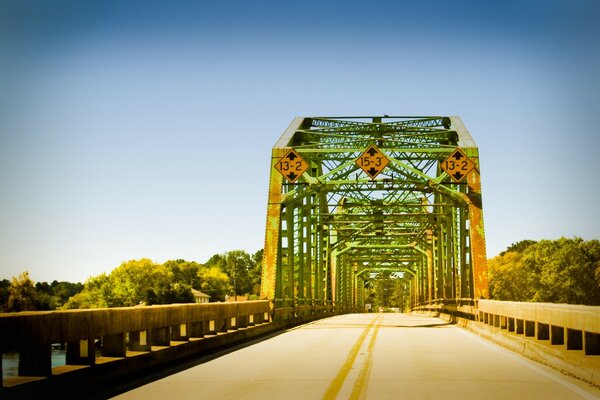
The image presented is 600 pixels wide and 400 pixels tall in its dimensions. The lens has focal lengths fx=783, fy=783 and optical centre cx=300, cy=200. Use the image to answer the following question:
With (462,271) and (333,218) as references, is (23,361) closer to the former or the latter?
(462,271)

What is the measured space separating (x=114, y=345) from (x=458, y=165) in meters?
19.7

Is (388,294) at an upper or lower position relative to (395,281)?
lower

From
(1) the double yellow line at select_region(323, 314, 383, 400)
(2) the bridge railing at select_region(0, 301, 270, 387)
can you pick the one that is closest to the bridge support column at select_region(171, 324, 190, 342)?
(2) the bridge railing at select_region(0, 301, 270, 387)

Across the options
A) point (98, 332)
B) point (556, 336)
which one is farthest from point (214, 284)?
point (98, 332)

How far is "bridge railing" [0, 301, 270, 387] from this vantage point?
26.1 ft

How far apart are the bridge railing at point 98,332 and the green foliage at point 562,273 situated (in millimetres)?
87963

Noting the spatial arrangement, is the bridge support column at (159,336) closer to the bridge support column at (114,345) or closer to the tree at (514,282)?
the bridge support column at (114,345)

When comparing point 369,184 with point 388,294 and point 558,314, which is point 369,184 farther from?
point 388,294

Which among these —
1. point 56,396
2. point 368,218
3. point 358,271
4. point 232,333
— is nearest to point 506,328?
point 232,333

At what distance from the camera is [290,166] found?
29.0 m

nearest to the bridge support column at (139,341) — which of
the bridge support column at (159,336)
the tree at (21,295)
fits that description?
the bridge support column at (159,336)

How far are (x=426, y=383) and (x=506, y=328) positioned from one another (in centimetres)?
879

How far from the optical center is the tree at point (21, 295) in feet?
349

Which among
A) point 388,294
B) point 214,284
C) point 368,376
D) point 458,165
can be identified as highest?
point 458,165
